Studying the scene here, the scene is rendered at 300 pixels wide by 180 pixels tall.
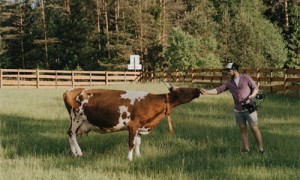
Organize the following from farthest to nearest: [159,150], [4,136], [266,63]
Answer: [266,63], [4,136], [159,150]

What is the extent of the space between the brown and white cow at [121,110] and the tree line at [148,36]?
31.8 meters

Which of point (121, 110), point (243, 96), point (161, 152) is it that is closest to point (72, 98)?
point (121, 110)

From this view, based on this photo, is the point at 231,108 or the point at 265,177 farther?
the point at 231,108

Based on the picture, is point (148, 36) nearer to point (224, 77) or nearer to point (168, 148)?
point (224, 77)

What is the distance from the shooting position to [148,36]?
44469 millimetres

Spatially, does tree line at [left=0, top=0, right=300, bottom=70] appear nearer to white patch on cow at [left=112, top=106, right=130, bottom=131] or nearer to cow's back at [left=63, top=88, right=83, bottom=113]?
cow's back at [left=63, top=88, right=83, bottom=113]

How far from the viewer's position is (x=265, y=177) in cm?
603

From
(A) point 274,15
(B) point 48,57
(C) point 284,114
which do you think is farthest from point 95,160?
Answer: (A) point 274,15

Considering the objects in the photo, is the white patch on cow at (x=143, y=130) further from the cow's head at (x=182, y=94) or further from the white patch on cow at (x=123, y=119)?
the cow's head at (x=182, y=94)

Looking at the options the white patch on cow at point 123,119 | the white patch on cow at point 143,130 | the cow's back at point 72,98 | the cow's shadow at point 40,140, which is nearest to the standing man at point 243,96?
the white patch on cow at point 143,130

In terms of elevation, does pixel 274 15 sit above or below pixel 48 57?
above

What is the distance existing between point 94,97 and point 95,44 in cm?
4131

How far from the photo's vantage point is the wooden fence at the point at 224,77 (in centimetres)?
1840

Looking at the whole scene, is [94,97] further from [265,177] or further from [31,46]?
[31,46]
